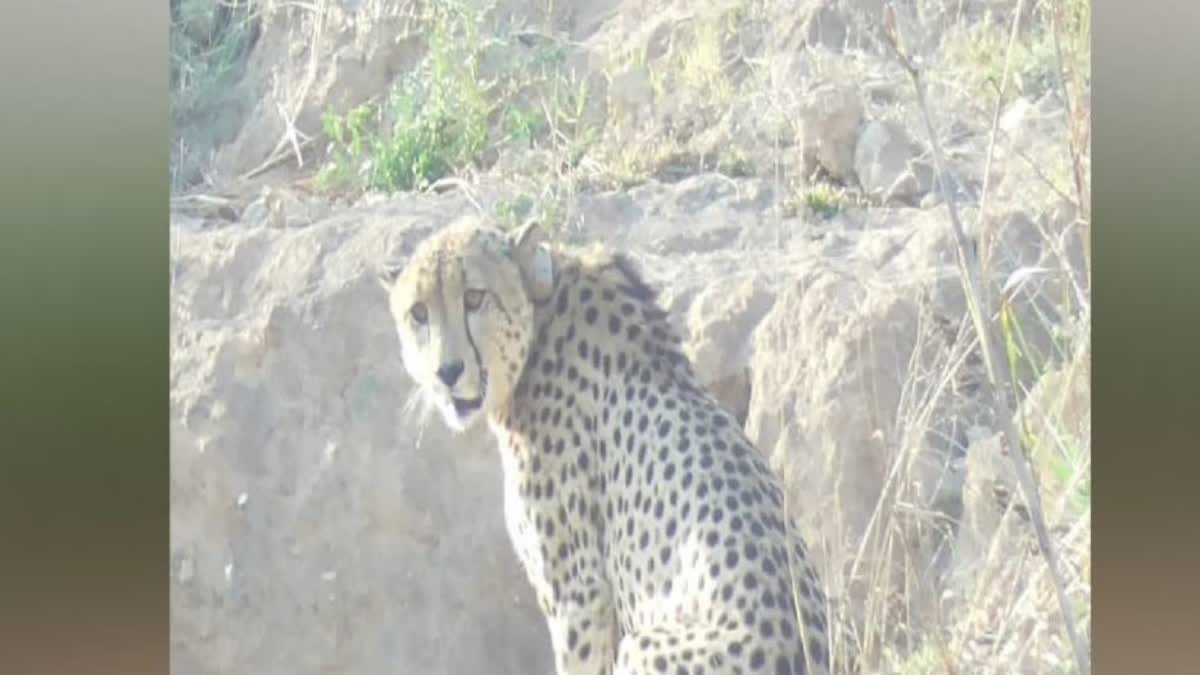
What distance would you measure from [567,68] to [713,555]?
3.08 ft

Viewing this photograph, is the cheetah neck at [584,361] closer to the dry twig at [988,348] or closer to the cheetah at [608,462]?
the cheetah at [608,462]

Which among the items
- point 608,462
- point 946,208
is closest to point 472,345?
point 608,462

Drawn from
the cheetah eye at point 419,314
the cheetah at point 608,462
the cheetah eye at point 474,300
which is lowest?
the cheetah at point 608,462

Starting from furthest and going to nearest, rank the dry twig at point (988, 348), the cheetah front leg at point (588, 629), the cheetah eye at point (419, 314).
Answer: the cheetah eye at point (419, 314)
the cheetah front leg at point (588, 629)
the dry twig at point (988, 348)

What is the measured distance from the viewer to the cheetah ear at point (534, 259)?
3.45 m

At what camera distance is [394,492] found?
3516 mm

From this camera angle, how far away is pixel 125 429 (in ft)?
11.7

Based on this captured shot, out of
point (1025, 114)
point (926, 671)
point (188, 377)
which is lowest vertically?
point (926, 671)

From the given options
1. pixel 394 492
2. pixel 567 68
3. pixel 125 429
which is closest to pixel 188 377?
pixel 125 429

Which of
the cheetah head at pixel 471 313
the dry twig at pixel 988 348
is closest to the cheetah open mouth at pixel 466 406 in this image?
the cheetah head at pixel 471 313

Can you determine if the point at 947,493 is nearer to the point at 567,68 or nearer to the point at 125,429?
the point at 567,68

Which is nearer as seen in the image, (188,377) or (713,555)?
(713,555)

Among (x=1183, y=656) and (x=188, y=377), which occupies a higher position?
(x=188, y=377)

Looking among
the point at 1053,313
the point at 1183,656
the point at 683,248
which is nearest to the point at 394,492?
the point at 683,248
